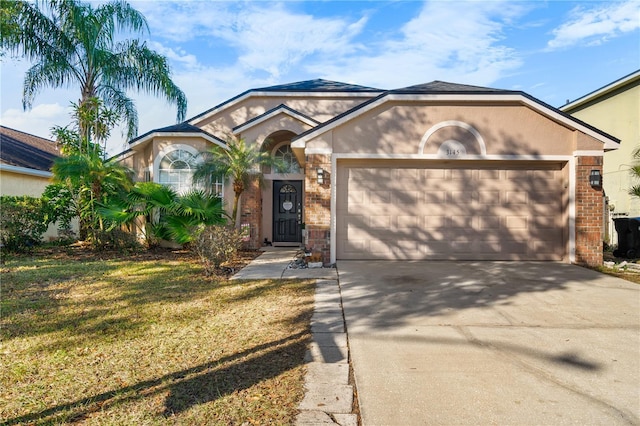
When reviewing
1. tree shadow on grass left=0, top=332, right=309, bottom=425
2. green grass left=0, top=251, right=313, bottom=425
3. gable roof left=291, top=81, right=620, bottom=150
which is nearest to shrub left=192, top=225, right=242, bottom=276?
green grass left=0, top=251, right=313, bottom=425

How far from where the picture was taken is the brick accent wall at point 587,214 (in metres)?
9.12

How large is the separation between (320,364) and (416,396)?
38.9 inches

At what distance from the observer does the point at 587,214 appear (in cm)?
918

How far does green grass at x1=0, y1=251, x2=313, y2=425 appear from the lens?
3.06m

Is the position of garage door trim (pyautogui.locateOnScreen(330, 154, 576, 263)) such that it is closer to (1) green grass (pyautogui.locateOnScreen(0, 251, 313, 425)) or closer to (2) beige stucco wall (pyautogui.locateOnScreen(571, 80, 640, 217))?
(1) green grass (pyautogui.locateOnScreen(0, 251, 313, 425))

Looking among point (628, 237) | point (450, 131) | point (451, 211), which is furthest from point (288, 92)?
point (628, 237)

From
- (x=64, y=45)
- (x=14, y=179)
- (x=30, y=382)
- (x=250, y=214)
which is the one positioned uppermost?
(x=64, y=45)

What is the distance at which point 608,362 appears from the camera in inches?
152

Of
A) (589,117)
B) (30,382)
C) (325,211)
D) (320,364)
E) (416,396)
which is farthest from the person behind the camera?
(589,117)

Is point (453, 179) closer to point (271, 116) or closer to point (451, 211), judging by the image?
point (451, 211)

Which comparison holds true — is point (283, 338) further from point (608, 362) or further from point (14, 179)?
point (14, 179)

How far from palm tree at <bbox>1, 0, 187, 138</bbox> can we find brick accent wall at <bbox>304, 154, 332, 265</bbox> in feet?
27.6

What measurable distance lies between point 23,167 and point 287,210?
967 cm

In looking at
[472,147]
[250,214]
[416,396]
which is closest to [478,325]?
[416,396]
